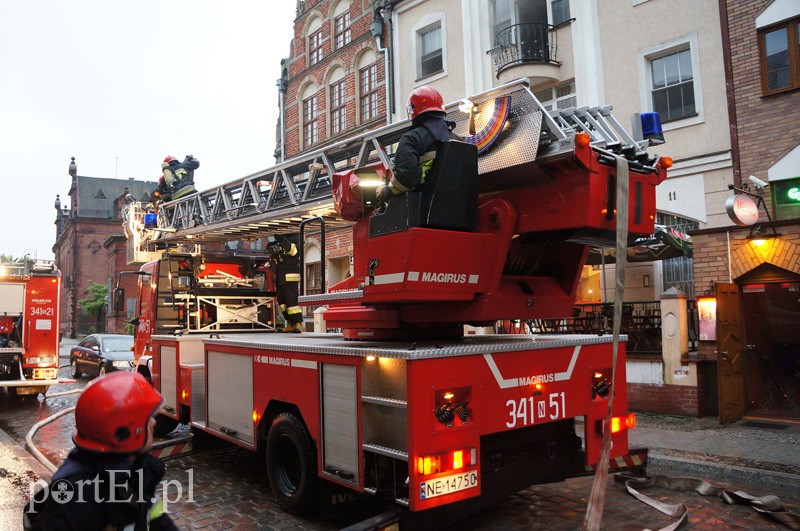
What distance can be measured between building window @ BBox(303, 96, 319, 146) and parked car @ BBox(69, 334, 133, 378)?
Answer: 8.83 metres

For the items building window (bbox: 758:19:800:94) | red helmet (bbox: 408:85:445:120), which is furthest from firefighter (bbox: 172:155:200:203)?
building window (bbox: 758:19:800:94)

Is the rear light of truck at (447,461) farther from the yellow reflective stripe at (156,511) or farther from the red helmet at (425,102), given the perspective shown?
the red helmet at (425,102)

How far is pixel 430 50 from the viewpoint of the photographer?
56.1 ft

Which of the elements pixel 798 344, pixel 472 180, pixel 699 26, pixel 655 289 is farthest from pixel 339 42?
pixel 472 180

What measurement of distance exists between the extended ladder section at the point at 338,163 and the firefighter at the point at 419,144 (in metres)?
0.31

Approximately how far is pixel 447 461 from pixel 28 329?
11902 mm

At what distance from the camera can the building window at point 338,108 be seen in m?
20.1

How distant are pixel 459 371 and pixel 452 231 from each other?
41.1 inches

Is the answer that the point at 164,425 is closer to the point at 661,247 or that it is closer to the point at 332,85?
the point at 661,247

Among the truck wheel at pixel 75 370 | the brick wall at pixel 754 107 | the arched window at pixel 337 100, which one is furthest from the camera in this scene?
the arched window at pixel 337 100

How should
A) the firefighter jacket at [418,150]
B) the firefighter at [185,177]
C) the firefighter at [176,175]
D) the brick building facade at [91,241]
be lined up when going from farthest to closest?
the brick building facade at [91,241] < the firefighter at [176,175] < the firefighter at [185,177] < the firefighter jacket at [418,150]

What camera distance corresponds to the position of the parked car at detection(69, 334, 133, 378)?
15766 mm

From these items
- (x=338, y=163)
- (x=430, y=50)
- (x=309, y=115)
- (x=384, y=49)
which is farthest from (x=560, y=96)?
(x=309, y=115)

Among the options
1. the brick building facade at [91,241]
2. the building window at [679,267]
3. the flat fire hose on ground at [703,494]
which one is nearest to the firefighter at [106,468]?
the flat fire hose on ground at [703,494]
